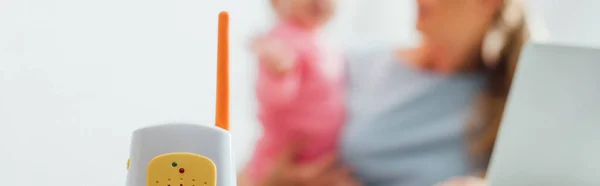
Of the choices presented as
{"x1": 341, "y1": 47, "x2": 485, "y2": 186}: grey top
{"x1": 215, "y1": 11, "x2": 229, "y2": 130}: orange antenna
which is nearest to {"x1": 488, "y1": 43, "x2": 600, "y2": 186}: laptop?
{"x1": 341, "y1": 47, "x2": 485, "y2": 186}: grey top

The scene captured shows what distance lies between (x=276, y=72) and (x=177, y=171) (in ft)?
0.92

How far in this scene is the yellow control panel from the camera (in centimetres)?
69

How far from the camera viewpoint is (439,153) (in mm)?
1026

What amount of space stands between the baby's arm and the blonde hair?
0.32 metres

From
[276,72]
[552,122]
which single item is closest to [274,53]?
[276,72]

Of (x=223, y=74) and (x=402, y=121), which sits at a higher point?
(x=223, y=74)

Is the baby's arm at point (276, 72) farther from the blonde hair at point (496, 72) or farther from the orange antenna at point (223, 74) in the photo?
the blonde hair at point (496, 72)

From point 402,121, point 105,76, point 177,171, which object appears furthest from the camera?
point 402,121

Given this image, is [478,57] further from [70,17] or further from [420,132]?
[70,17]

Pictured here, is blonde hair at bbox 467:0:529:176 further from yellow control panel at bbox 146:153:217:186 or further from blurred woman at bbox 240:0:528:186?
yellow control panel at bbox 146:153:217:186

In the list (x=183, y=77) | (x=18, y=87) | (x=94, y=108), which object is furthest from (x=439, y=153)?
(x=18, y=87)

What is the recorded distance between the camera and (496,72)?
1021 millimetres

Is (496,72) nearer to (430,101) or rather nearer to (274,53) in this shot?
(430,101)

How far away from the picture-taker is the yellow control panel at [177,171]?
0.69 m
